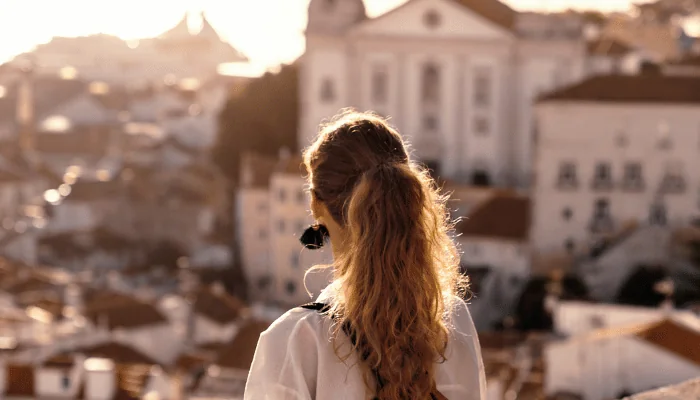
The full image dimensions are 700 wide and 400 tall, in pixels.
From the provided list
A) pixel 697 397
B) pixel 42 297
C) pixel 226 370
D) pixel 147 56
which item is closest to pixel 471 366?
pixel 697 397

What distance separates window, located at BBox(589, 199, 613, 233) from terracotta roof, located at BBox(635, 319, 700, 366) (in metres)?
10.5

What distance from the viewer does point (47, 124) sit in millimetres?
69125

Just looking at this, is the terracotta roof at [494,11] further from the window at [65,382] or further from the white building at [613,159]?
the window at [65,382]

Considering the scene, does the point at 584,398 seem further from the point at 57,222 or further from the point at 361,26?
the point at 57,222

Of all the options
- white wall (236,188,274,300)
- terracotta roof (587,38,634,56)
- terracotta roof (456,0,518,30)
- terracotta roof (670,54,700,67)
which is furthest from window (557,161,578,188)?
white wall (236,188,274,300)

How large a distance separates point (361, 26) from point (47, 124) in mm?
37604

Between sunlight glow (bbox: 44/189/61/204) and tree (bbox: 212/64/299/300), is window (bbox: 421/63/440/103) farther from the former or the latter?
sunlight glow (bbox: 44/189/61/204)

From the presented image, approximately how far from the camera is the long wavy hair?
2.79 m

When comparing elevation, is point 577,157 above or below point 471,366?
below

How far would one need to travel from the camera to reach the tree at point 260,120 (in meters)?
39.9

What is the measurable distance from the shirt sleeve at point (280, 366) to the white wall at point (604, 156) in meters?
25.9

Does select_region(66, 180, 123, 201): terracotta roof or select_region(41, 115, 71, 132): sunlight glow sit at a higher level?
select_region(41, 115, 71, 132): sunlight glow

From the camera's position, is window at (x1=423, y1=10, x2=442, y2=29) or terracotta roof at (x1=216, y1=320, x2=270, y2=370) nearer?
terracotta roof at (x1=216, y1=320, x2=270, y2=370)

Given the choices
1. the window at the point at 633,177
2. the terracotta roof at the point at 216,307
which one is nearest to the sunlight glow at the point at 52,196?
the terracotta roof at the point at 216,307
